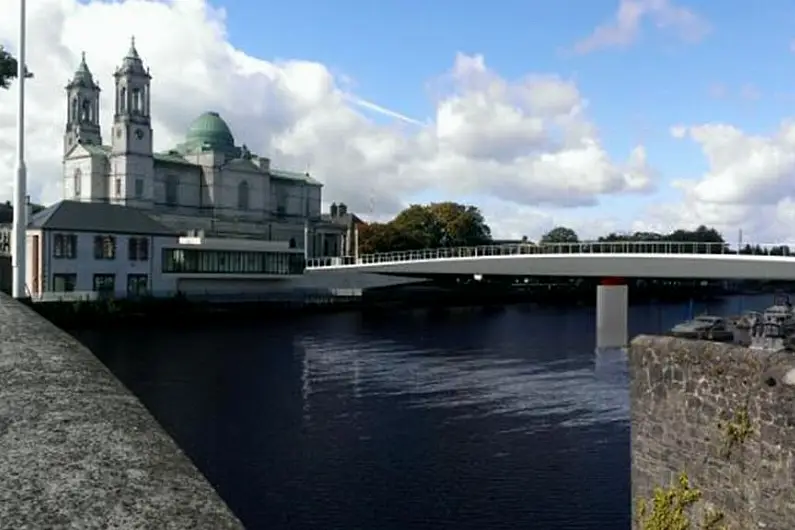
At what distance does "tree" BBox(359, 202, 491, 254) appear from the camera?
10950 centimetres

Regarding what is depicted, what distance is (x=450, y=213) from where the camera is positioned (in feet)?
381

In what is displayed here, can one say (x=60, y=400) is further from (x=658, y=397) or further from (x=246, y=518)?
(x=246, y=518)

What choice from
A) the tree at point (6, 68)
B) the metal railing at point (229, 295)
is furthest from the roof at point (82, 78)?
the tree at point (6, 68)

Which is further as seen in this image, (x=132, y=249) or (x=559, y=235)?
(x=559, y=235)

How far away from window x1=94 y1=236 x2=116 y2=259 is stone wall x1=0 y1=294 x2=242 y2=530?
71.0 metres

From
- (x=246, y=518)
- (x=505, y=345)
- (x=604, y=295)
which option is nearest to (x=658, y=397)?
(x=246, y=518)

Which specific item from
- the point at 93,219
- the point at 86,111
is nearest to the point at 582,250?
the point at 93,219

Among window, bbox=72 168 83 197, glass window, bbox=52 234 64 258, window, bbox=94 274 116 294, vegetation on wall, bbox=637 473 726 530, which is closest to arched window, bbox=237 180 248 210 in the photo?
window, bbox=72 168 83 197

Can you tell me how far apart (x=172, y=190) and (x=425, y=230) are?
119ft

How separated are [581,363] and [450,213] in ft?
231

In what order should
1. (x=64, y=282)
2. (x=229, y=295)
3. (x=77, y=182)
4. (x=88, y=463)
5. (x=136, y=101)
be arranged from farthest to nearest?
1. (x=77, y=182)
2. (x=136, y=101)
3. (x=229, y=295)
4. (x=64, y=282)
5. (x=88, y=463)

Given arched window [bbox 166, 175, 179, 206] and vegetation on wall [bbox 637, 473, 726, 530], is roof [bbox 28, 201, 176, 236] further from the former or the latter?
vegetation on wall [bbox 637, 473, 726, 530]

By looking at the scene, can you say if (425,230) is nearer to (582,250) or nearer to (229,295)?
(229,295)

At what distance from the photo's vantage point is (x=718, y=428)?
11.3 metres
